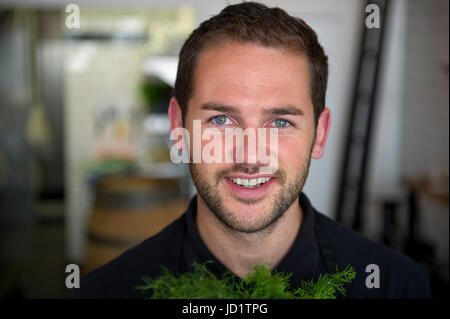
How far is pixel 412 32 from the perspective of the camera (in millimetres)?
1219

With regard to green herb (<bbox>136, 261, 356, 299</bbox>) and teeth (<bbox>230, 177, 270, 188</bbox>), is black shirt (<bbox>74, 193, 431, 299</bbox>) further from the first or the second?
teeth (<bbox>230, 177, 270, 188</bbox>)

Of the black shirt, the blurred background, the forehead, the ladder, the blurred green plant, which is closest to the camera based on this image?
the forehead

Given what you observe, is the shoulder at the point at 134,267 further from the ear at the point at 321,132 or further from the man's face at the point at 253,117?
the ear at the point at 321,132

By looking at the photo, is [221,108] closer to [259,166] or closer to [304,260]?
[259,166]

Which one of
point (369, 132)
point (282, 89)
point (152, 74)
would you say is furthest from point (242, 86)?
point (152, 74)

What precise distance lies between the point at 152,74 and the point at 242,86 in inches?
128

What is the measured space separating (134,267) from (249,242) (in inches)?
7.7

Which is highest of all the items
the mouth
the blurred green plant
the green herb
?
the blurred green plant

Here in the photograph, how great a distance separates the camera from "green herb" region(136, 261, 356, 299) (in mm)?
713

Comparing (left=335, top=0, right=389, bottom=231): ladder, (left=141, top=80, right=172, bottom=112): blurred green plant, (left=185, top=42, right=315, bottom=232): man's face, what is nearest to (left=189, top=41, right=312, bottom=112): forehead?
(left=185, top=42, right=315, bottom=232): man's face

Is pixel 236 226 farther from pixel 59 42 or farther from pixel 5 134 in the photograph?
pixel 59 42

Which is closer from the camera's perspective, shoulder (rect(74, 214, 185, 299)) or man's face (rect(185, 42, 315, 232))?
man's face (rect(185, 42, 315, 232))

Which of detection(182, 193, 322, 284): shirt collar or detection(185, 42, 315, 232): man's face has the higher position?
detection(185, 42, 315, 232): man's face

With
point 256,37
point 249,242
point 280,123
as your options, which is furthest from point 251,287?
point 256,37
